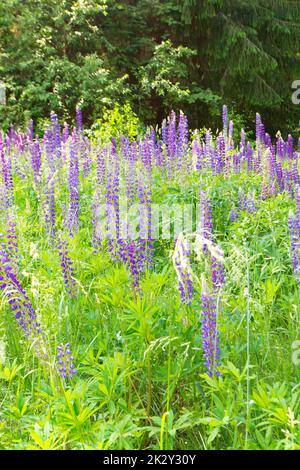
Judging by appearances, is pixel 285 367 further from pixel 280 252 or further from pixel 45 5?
pixel 45 5

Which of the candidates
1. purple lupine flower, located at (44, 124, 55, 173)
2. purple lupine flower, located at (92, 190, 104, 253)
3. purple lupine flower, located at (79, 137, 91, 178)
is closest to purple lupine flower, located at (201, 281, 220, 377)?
purple lupine flower, located at (92, 190, 104, 253)

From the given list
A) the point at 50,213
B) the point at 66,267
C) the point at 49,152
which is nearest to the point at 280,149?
the point at 49,152

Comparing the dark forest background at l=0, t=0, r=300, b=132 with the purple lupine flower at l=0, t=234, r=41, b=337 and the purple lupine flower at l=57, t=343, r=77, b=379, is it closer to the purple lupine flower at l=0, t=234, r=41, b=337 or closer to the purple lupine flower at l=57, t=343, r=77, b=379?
the purple lupine flower at l=0, t=234, r=41, b=337

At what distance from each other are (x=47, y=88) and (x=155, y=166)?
832 cm

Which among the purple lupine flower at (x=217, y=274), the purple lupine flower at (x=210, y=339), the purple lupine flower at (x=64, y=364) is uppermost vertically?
the purple lupine flower at (x=217, y=274)


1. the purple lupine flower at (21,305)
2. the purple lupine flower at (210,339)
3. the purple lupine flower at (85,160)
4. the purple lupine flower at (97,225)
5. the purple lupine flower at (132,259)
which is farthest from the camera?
the purple lupine flower at (85,160)

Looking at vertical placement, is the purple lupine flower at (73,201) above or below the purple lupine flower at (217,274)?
above

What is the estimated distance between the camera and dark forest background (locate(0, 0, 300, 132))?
39.5ft

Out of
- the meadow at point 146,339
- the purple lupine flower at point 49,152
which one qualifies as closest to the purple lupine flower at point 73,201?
the meadow at point 146,339

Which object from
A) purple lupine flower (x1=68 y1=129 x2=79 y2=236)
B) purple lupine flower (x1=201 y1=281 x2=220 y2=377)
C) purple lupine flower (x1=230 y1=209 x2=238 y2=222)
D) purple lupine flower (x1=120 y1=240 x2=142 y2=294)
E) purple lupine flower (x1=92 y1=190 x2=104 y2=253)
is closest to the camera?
purple lupine flower (x1=201 y1=281 x2=220 y2=377)

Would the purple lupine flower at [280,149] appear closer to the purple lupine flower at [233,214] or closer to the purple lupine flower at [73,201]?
the purple lupine flower at [233,214]

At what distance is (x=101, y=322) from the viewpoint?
260cm

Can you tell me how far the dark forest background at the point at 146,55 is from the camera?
39.5 feet

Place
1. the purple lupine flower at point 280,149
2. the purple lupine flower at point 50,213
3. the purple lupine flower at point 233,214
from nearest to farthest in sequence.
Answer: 1. the purple lupine flower at point 50,213
2. the purple lupine flower at point 233,214
3. the purple lupine flower at point 280,149
